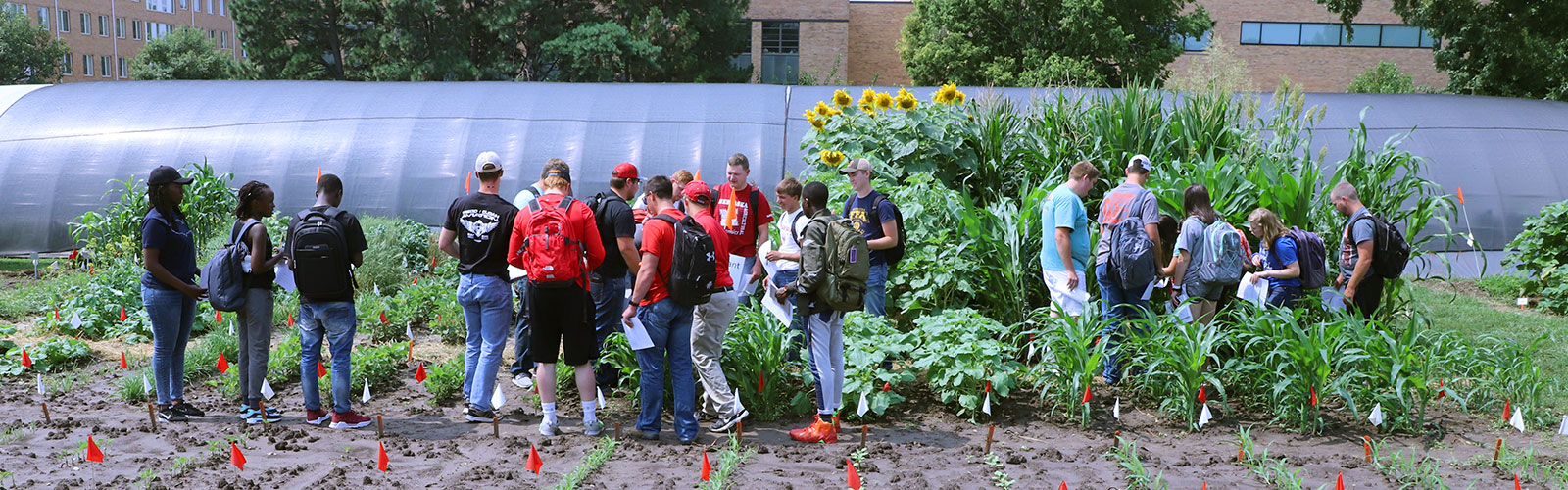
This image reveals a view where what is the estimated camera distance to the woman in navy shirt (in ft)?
20.5

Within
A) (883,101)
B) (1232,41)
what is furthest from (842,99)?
(1232,41)

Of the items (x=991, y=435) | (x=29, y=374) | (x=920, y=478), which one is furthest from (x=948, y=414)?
(x=29, y=374)

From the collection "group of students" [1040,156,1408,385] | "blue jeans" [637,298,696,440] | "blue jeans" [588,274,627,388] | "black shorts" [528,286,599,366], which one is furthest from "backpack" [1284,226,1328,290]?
"black shorts" [528,286,599,366]

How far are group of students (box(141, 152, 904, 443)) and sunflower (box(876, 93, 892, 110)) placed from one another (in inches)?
109

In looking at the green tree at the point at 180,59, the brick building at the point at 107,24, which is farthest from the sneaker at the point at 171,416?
the brick building at the point at 107,24

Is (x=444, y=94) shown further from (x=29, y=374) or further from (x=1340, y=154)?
(x=1340, y=154)

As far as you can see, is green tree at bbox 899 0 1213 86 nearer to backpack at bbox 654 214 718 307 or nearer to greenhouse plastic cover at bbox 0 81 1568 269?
greenhouse plastic cover at bbox 0 81 1568 269

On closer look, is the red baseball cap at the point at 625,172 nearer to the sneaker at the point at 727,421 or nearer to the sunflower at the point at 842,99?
the sneaker at the point at 727,421

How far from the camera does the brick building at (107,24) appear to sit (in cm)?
5403

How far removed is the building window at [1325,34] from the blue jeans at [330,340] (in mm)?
40177

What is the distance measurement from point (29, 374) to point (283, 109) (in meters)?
6.37

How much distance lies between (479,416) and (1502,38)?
18.7m

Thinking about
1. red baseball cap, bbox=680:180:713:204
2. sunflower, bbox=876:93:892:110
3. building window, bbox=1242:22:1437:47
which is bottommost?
red baseball cap, bbox=680:180:713:204

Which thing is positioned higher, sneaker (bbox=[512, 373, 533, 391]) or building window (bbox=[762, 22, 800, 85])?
building window (bbox=[762, 22, 800, 85])
